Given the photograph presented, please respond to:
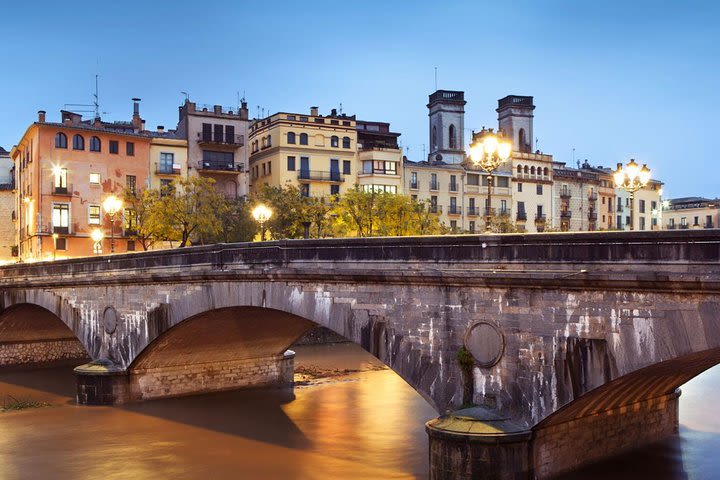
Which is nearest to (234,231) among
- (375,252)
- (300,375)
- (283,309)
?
(300,375)

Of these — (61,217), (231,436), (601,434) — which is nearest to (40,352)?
(61,217)

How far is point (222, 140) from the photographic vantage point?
221 feet

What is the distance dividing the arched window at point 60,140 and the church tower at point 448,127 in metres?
36.9

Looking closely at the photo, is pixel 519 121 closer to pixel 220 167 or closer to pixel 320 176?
pixel 320 176

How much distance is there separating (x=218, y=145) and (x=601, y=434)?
52.3 m

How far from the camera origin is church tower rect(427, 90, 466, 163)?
8388 cm

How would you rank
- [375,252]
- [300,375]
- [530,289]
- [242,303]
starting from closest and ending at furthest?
[530,289] → [375,252] → [242,303] → [300,375]

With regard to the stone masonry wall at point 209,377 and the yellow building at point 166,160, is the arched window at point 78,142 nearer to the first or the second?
the yellow building at point 166,160

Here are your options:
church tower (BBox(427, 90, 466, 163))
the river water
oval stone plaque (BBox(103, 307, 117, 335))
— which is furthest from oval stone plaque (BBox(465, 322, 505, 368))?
church tower (BBox(427, 90, 466, 163))

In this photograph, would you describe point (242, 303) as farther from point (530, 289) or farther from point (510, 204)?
point (510, 204)

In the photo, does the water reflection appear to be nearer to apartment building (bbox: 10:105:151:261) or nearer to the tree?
the tree

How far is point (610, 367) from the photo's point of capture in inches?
599

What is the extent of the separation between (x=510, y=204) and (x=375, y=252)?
204ft

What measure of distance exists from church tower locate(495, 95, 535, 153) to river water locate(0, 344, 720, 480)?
5163 cm
